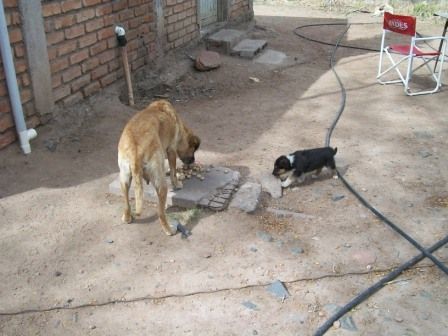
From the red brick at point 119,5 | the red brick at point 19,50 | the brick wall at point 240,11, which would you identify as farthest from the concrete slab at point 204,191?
the brick wall at point 240,11

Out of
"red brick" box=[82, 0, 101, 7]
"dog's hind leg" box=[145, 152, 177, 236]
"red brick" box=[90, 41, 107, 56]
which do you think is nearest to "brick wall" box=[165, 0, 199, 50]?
"red brick" box=[90, 41, 107, 56]

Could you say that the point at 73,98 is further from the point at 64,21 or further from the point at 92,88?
the point at 64,21

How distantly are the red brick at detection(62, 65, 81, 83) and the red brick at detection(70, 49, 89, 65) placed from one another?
0.25 ft

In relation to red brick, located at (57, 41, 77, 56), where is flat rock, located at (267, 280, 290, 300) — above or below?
below

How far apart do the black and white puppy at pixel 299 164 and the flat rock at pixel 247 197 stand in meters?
0.29

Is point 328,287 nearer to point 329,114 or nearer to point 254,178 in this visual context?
point 254,178

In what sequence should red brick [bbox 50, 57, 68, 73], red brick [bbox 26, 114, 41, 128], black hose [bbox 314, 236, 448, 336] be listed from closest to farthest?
black hose [bbox 314, 236, 448, 336]
red brick [bbox 26, 114, 41, 128]
red brick [bbox 50, 57, 68, 73]

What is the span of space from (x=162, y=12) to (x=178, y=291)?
5854 mm

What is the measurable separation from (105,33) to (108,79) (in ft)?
2.10

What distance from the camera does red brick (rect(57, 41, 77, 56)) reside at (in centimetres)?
561

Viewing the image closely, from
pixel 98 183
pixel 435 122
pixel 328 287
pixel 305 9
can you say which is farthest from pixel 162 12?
pixel 305 9

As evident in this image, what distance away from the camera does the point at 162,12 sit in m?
7.91

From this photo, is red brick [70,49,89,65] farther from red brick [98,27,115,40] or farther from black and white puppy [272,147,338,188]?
black and white puppy [272,147,338,188]

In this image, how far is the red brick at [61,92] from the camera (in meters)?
5.66
